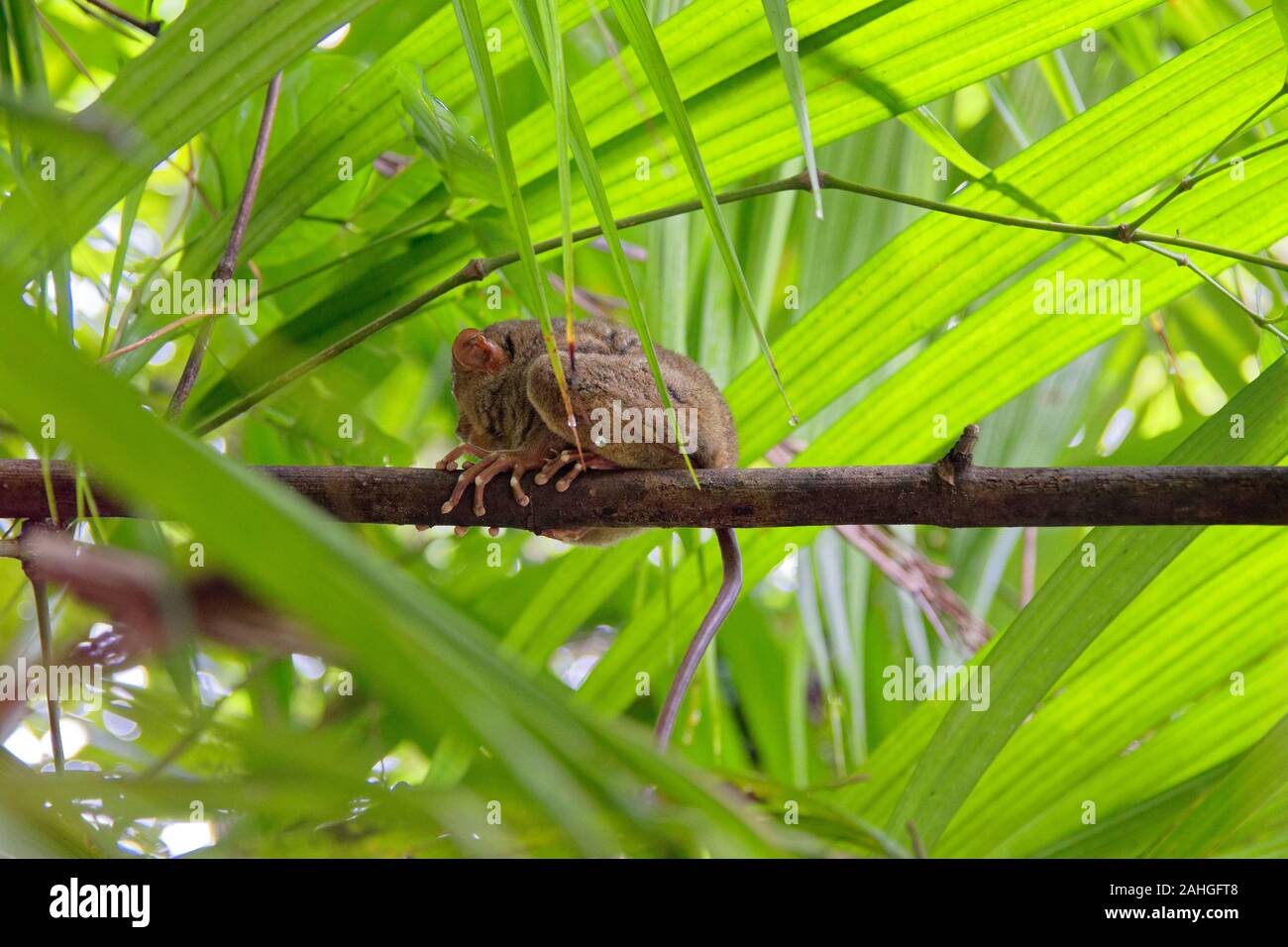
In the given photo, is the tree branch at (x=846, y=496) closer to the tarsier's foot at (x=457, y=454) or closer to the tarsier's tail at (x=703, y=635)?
the tarsier's tail at (x=703, y=635)

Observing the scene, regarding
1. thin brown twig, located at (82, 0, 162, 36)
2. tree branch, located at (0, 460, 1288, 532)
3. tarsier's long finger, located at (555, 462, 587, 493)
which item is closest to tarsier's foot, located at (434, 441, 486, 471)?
tarsier's long finger, located at (555, 462, 587, 493)

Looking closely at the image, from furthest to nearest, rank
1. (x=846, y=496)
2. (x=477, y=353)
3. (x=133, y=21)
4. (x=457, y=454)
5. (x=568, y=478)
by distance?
(x=477, y=353) < (x=457, y=454) < (x=568, y=478) < (x=133, y=21) < (x=846, y=496)

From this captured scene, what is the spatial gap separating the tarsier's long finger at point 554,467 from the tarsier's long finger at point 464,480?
0.11 meters

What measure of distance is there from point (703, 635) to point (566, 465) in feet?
1.76

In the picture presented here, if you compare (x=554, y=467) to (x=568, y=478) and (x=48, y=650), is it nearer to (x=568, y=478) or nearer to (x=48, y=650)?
(x=568, y=478)

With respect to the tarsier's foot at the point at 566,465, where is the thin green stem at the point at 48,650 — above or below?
below

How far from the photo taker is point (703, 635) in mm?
1994

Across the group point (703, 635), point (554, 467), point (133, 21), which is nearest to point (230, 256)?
point (133, 21)

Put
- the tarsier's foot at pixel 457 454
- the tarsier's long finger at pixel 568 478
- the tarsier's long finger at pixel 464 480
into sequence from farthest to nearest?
the tarsier's foot at pixel 457 454 → the tarsier's long finger at pixel 568 478 → the tarsier's long finger at pixel 464 480

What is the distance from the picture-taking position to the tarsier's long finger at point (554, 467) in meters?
2.20

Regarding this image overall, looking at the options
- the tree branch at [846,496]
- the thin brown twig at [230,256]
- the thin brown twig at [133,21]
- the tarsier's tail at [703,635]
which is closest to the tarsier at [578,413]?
the tarsier's tail at [703,635]

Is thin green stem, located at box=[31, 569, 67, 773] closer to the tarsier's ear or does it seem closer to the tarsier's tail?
the tarsier's tail

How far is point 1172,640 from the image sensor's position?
221 cm

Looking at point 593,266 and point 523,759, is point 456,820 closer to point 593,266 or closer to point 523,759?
point 523,759
